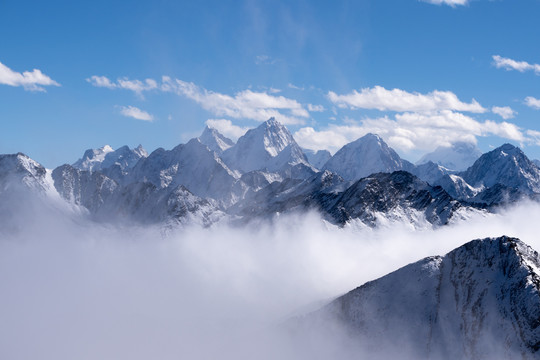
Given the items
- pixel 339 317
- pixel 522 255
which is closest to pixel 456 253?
pixel 522 255

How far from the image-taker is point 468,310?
15362 centimetres

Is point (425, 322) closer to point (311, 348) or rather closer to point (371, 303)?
point (371, 303)

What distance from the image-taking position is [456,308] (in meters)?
157

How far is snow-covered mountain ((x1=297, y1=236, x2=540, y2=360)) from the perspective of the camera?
5551 inches

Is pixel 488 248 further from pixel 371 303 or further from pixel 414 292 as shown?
pixel 371 303

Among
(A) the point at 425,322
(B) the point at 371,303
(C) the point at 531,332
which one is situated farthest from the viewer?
(B) the point at 371,303

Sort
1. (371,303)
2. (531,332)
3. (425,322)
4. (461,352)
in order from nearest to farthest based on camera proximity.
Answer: (531,332) < (461,352) < (425,322) < (371,303)

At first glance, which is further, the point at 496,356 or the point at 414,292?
the point at 414,292

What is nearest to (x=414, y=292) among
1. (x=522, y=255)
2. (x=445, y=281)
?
(x=445, y=281)

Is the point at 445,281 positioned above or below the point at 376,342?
above

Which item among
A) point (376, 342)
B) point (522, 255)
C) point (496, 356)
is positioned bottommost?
point (496, 356)

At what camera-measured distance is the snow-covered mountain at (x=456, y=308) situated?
141000mm

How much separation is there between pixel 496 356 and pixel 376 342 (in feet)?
114

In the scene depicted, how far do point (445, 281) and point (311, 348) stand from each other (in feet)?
165
